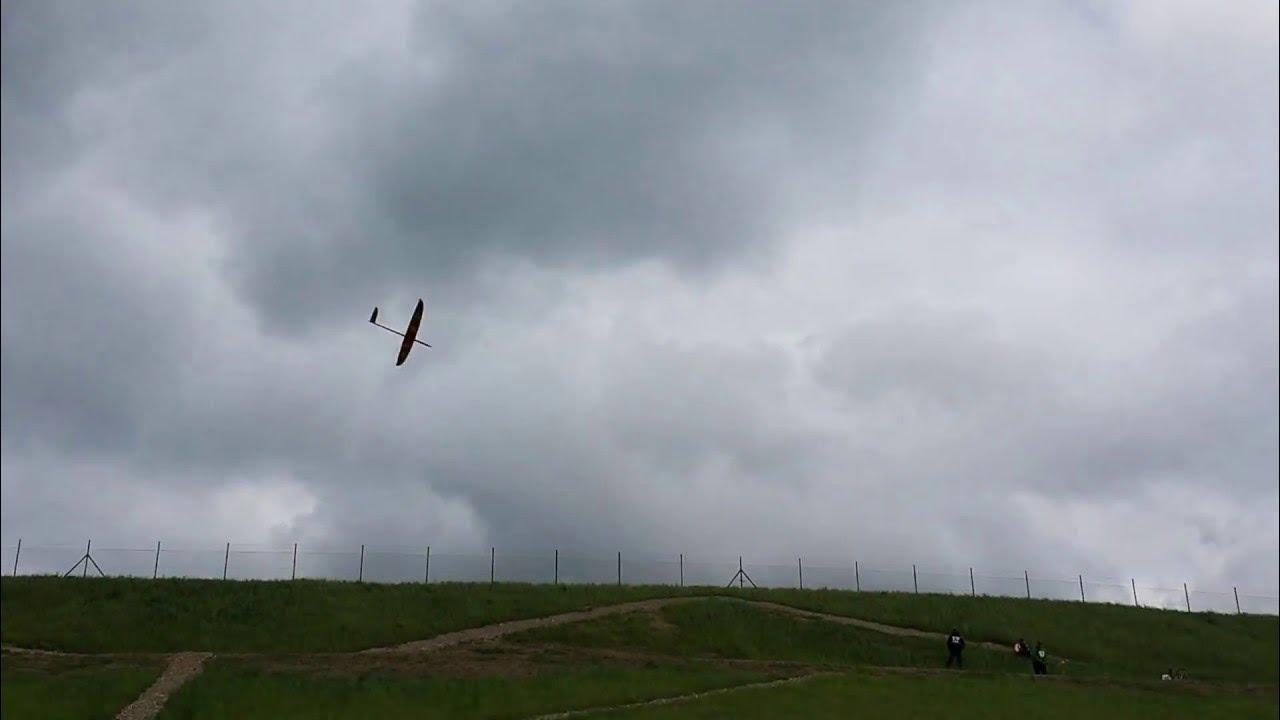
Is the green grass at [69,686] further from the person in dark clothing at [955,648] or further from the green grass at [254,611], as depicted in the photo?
the person in dark clothing at [955,648]

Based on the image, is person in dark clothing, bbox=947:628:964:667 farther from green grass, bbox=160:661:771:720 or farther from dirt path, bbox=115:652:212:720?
dirt path, bbox=115:652:212:720

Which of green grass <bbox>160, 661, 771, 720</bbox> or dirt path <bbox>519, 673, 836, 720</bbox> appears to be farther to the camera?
green grass <bbox>160, 661, 771, 720</bbox>

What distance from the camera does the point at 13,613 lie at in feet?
190

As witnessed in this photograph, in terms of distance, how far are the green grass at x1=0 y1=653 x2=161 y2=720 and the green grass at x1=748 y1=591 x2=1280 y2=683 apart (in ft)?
134

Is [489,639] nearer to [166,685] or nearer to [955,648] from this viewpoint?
[166,685]

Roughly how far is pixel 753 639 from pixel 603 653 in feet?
36.4

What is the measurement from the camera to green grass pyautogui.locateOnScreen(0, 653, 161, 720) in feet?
127

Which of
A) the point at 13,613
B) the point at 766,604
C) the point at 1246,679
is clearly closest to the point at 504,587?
the point at 766,604

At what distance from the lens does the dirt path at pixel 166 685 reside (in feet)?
128

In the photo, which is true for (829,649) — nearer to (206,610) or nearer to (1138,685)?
(1138,685)

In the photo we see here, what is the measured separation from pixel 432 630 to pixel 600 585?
57.1ft

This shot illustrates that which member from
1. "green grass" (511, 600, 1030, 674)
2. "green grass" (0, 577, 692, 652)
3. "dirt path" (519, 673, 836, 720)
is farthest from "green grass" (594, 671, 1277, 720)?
"green grass" (0, 577, 692, 652)

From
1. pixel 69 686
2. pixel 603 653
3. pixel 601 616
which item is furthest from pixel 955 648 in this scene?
pixel 69 686

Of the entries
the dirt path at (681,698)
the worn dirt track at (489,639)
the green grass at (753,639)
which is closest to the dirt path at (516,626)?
the worn dirt track at (489,639)
